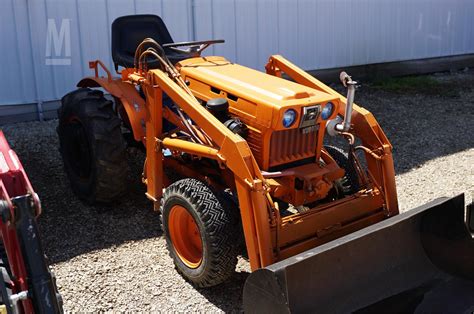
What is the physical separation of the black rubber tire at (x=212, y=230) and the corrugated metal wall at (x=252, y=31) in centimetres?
426

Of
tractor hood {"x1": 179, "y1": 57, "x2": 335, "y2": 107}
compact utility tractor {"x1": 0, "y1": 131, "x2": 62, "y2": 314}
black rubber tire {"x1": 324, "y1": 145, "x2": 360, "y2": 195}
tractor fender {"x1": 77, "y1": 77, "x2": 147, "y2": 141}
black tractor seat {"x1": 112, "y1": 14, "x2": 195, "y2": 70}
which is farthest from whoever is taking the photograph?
black tractor seat {"x1": 112, "y1": 14, "x2": 195, "y2": 70}

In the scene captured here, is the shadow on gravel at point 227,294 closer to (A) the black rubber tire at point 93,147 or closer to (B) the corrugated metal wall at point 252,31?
(A) the black rubber tire at point 93,147

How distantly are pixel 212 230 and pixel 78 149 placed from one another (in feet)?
6.51

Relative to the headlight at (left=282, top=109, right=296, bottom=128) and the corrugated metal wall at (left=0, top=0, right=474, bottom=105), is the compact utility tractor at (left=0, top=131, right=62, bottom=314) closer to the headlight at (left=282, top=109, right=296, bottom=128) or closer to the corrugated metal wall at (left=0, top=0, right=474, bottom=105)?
the headlight at (left=282, top=109, right=296, bottom=128)

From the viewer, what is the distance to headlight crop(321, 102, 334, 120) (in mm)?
3809

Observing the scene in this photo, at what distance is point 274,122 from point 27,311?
5.90ft

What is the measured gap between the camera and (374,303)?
3.22 meters

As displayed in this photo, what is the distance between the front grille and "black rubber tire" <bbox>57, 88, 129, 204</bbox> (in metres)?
1.40

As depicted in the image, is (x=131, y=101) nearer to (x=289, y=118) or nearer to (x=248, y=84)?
(x=248, y=84)

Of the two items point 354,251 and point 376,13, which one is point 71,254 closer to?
point 354,251

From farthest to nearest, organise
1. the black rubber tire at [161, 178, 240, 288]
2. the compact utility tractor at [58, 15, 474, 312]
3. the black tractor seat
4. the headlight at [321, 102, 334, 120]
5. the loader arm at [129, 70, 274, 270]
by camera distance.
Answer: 1. the black tractor seat
2. the headlight at [321, 102, 334, 120]
3. the black rubber tire at [161, 178, 240, 288]
4. the loader arm at [129, 70, 274, 270]
5. the compact utility tractor at [58, 15, 474, 312]

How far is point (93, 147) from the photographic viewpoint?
4.50 metres

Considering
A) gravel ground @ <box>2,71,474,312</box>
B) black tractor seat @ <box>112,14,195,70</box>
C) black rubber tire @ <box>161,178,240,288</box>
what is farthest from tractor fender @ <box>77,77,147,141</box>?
black rubber tire @ <box>161,178,240,288</box>

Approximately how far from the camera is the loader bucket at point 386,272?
9.50ft
